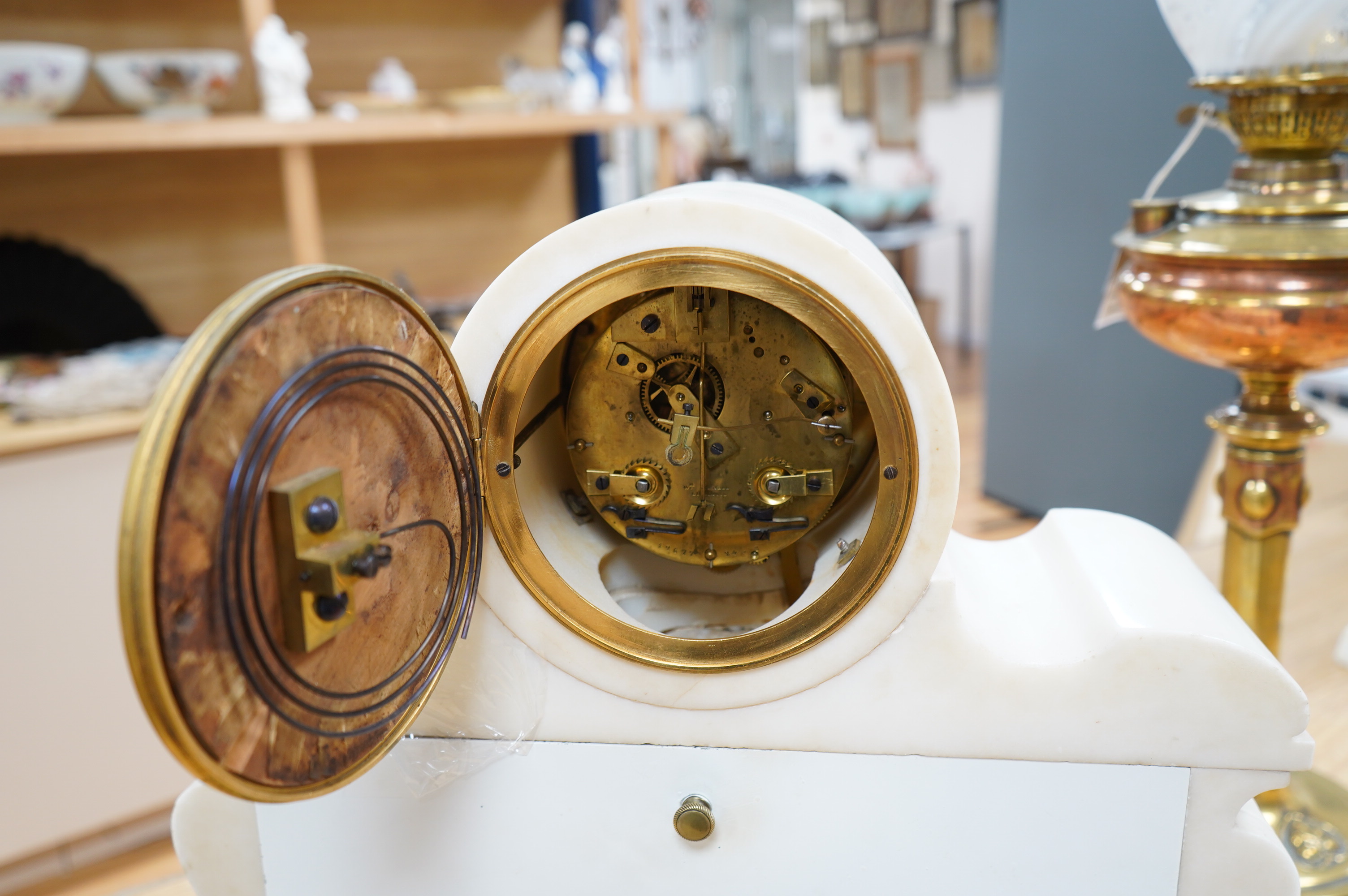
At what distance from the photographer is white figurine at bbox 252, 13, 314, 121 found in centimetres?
161

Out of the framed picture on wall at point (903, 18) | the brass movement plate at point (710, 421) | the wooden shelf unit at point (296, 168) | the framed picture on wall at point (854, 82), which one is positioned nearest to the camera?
the brass movement plate at point (710, 421)

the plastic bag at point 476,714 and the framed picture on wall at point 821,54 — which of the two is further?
the framed picture on wall at point 821,54

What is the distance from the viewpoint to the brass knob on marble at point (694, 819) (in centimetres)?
87

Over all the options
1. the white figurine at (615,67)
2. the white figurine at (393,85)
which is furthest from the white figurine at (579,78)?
the white figurine at (393,85)

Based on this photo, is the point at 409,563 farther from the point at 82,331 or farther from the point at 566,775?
the point at 82,331

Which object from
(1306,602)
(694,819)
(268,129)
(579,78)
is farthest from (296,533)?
(1306,602)

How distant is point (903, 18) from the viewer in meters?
4.64

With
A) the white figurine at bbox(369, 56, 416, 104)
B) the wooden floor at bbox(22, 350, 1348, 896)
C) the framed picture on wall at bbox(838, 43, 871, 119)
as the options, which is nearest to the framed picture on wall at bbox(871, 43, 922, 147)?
the framed picture on wall at bbox(838, 43, 871, 119)

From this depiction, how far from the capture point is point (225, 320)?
21.8 inches

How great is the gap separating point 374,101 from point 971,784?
1549 millimetres

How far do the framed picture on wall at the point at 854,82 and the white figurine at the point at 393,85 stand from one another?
12.0 feet

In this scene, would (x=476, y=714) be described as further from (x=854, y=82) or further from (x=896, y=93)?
(x=854, y=82)

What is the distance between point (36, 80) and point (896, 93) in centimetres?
417

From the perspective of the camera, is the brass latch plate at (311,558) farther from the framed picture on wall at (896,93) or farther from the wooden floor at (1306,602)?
the framed picture on wall at (896,93)
